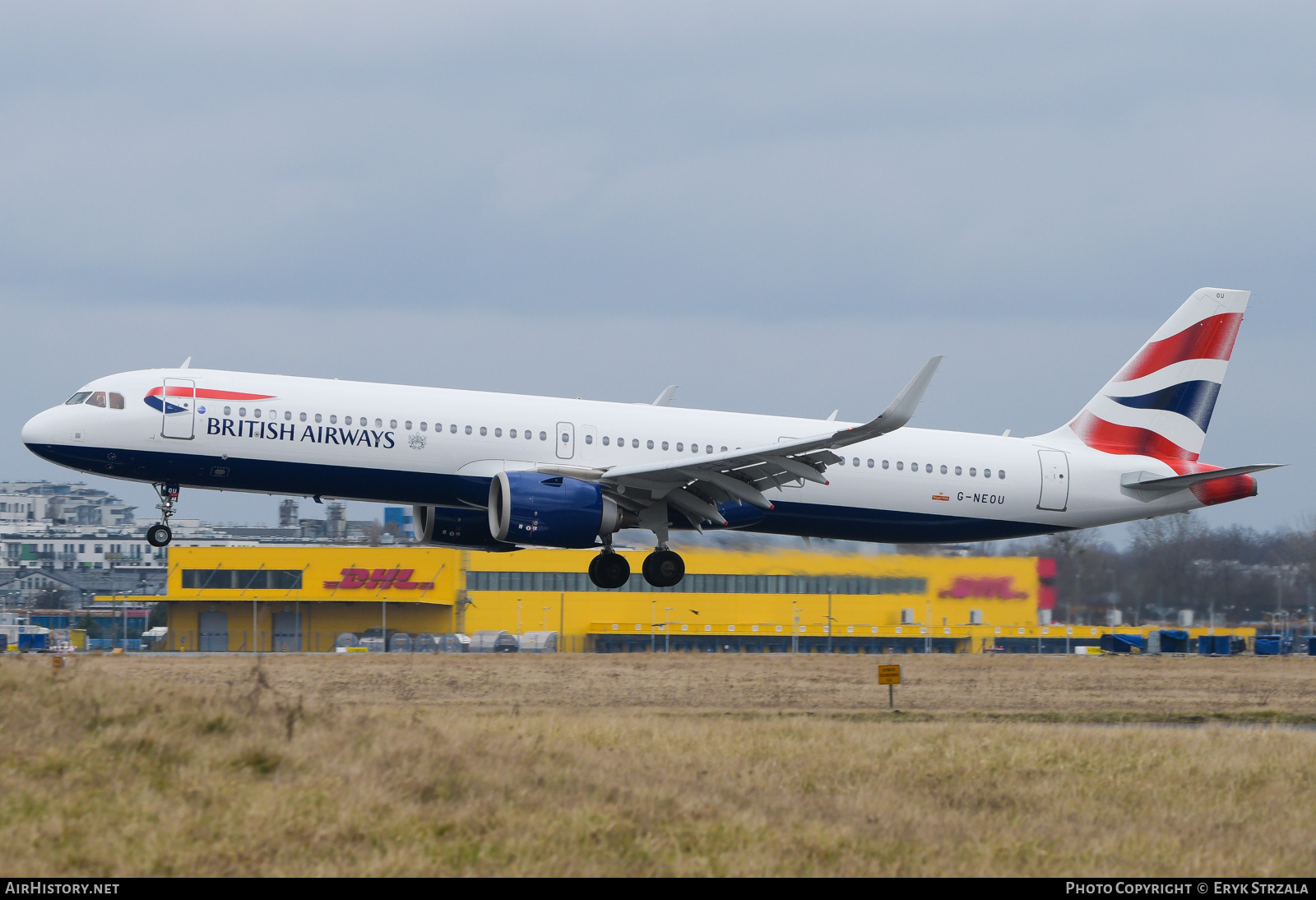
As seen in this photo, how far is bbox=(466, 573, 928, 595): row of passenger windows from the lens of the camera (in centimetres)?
4466

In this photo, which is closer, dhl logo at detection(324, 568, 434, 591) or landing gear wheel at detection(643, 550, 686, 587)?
landing gear wheel at detection(643, 550, 686, 587)

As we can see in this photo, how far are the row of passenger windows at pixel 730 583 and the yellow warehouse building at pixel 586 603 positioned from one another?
8 cm

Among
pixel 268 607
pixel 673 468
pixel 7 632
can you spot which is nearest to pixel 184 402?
pixel 673 468

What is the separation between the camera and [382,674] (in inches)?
1464

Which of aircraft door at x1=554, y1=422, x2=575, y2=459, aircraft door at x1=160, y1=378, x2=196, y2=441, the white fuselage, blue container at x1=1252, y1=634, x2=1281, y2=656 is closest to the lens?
aircraft door at x1=160, y1=378, x2=196, y2=441

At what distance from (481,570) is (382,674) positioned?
1234 inches

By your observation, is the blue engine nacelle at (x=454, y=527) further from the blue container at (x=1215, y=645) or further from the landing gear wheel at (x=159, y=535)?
the blue container at (x=1215, y=645)

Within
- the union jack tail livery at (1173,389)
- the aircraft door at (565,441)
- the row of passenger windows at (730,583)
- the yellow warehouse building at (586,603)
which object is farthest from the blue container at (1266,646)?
the aircraft door at (565,441)

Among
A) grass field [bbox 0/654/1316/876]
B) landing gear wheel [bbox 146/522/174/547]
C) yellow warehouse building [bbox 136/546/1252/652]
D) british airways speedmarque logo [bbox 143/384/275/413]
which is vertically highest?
british airways speedmarque logo [bbox 143/384/275/413]

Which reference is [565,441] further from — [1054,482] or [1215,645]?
[1215,645]

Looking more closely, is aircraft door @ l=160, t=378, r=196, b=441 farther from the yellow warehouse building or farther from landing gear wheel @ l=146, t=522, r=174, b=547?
the yellow warehouse building

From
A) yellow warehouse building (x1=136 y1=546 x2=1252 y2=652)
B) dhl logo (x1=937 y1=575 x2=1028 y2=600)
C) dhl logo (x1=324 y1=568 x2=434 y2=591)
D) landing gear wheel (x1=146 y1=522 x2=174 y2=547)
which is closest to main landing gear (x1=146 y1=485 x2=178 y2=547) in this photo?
landing gear wheel (x1=146 y1=522 x2=174 y2=547)

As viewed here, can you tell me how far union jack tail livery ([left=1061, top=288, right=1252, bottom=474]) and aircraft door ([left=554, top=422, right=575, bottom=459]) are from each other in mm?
12491
